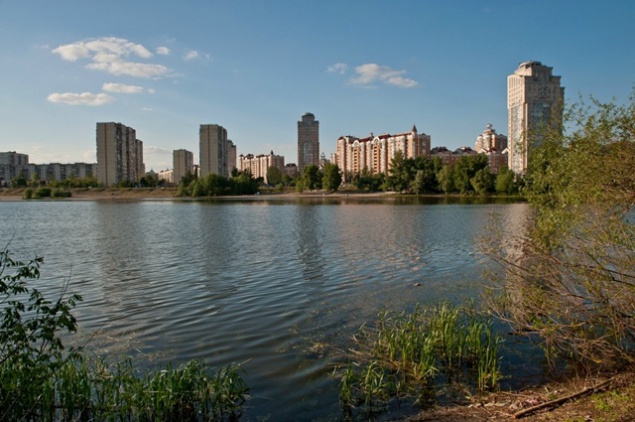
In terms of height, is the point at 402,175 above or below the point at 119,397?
above

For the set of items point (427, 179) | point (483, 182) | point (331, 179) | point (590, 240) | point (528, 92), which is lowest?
point (590, 240)

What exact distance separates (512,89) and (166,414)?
493 ft

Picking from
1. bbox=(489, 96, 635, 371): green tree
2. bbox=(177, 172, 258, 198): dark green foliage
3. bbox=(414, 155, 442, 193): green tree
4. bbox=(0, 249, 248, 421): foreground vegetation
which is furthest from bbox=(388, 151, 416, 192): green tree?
bbox=(0, 249, 248, 421): foreground vegetation

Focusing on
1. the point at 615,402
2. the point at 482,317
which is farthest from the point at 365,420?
the point at 482,317

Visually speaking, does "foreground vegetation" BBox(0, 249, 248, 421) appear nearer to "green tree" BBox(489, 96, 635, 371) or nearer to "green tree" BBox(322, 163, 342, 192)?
"green tree" BBox(489, 96, 635, 371)

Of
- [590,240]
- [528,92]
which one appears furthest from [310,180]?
[590,240]

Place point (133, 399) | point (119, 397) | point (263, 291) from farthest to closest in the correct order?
point (263, 291), point (119, 397), point (133, 399)

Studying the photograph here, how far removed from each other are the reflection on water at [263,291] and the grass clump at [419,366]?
22.3 inches

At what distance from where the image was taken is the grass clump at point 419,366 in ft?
27.7

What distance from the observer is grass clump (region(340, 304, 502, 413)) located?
332 inches

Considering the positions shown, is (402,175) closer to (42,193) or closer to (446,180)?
(446,180)

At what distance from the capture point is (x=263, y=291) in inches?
674

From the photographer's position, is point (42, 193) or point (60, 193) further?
point (60, 193)

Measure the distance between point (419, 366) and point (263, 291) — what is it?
29.1 ft
